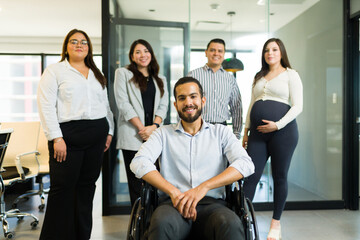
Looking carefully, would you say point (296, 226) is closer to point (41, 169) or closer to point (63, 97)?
point (63, 97)

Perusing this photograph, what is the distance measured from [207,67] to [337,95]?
1.74 meters

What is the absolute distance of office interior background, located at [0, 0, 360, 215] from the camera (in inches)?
127

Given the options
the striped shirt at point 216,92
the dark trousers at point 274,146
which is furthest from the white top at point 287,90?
the striped shirt at point 216,92

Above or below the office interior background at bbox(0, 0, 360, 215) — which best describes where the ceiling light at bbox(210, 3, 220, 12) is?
above

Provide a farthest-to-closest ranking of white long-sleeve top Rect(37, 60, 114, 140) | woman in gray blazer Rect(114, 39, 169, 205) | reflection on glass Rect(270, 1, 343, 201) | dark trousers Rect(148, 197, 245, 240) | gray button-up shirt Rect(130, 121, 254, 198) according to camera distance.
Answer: reflection on glass Rect(270, 1, 343, 201), woman in gray blazer Rect(114, 39, 169, 205), white long-sleeve top Rect(37, 60, 114, 140), gray button-up shirt Rect(130, 121, 254, 198), dark trousers Rect(148, 197, 245, 240)

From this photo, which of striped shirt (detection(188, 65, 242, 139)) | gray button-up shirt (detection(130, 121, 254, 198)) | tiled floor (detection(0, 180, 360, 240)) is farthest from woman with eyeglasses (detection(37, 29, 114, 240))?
striped shirt (detection(188, 65, 242, 139))

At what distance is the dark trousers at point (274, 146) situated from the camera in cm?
238

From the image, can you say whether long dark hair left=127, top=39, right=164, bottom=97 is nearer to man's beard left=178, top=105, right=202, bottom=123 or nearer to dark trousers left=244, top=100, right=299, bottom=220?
dark trousers left=244, top=100, right=299, bottom=220

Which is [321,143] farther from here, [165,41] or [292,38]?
[165,41]

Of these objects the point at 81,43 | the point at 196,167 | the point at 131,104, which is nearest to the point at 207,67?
the point at 131,104

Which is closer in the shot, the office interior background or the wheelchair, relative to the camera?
the wheelchair

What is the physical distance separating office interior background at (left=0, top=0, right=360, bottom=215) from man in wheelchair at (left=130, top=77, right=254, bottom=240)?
1637 millimetres

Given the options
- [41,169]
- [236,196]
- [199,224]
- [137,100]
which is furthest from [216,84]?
[41,169]

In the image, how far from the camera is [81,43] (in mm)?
2152
